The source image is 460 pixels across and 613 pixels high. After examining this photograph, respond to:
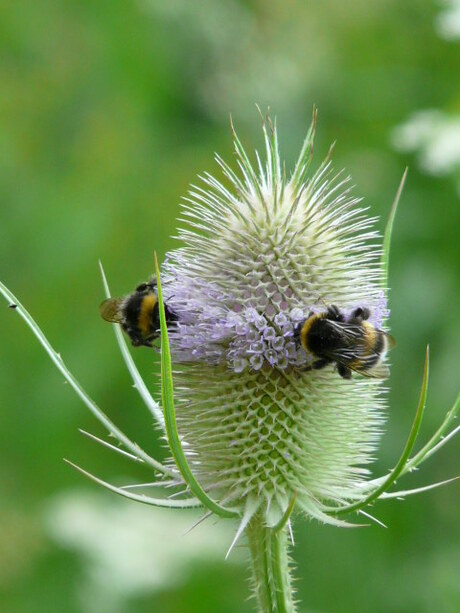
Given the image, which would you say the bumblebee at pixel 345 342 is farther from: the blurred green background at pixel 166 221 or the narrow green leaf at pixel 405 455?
the blurred green background at pixel 166 221

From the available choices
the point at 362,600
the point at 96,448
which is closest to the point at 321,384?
the point at 362,600

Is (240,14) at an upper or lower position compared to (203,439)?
upper

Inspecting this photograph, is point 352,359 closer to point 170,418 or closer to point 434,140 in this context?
point 170,418

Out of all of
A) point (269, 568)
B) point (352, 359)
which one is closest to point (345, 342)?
point (352, 359)

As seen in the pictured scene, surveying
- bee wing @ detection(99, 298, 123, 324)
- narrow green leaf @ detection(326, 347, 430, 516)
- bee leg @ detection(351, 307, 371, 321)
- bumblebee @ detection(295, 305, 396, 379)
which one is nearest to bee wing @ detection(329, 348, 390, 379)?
bumblebee @ detection(295, 305, 396, 379)

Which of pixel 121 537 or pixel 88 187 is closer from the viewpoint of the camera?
pixel 121 537

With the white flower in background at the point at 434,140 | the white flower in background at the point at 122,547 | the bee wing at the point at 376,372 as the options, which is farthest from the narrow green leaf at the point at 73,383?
the white flower in background at the point at 434,140

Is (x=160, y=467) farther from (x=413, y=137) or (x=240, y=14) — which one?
(x=240, y=14)
